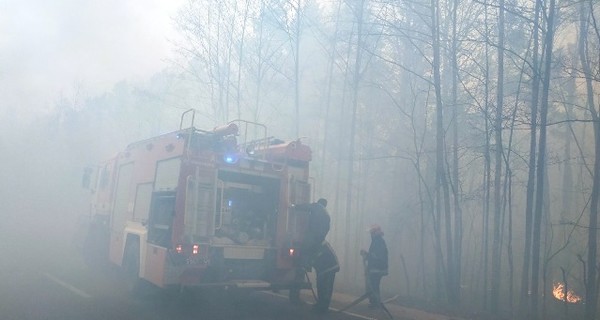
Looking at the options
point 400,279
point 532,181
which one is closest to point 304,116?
point 400,279

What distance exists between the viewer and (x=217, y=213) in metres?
9.02

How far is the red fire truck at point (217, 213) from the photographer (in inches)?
339

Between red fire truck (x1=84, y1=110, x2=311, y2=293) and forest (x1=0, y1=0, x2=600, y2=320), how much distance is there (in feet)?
13.0

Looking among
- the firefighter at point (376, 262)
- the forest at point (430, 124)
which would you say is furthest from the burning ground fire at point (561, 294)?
the firefighter at point (376, 262)

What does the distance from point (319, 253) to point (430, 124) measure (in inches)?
393

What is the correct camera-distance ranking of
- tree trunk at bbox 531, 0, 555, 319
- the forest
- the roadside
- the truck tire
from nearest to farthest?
the roadside, the truck tire, tree trunk at bbox 531, 0, 555, 319, the forest

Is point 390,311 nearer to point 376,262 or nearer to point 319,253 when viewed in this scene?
point 376,262

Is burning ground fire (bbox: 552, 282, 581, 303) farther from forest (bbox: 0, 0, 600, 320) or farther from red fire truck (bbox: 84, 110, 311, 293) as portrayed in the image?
red fire truck (bbox: 84, 110, 311, 293)

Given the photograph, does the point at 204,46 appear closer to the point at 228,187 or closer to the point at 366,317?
the point at 228,187

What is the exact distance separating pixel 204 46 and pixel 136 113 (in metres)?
14.8

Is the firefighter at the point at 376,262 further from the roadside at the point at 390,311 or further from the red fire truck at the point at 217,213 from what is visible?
the red fire truck at the point at 217,213

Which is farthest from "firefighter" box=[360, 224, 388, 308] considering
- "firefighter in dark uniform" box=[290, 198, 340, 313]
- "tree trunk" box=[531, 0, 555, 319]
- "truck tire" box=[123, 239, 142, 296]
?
"truck tire" box=[123, 239, 142, 296]

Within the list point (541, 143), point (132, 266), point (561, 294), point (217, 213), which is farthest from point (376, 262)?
point (561, 294)

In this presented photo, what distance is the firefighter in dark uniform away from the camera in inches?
372
